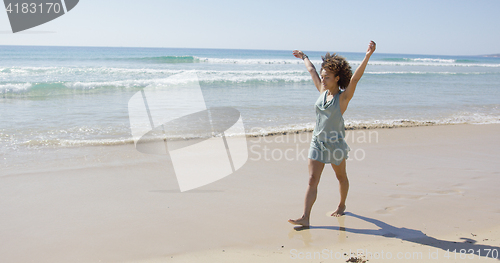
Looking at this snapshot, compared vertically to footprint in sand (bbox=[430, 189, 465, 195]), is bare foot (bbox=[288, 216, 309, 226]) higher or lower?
higher

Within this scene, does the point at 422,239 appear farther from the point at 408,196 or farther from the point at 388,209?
the point at 408,196

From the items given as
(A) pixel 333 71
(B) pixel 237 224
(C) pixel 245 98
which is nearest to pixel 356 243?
(B) pixel 237 224

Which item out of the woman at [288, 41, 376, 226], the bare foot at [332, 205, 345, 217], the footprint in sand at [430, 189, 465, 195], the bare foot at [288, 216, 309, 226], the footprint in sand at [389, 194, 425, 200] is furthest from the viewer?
the footprint in sand at [430, 189, 465, 195]

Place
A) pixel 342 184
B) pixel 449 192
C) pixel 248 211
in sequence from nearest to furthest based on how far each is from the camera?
pixel 342 184 → pixel 248 211 → pixel 449 192

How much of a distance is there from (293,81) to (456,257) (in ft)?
55.8

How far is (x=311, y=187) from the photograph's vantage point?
3170 millimetres

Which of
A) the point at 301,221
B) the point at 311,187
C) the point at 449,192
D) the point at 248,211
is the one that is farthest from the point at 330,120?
the point at 449,192

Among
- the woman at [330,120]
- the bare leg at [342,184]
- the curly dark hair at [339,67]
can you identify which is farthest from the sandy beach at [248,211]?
the curly dark hair at [339,67]

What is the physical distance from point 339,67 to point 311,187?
3.77 ft

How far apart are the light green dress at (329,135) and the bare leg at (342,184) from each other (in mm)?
150

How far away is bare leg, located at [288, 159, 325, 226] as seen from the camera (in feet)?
10.3

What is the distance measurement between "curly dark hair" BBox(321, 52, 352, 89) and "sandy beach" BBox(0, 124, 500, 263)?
1.40m

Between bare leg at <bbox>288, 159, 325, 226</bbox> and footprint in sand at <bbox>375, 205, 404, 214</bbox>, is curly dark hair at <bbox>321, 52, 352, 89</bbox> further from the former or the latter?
footprint in sand at <bbox>375, 205, 404, 214</bbox>

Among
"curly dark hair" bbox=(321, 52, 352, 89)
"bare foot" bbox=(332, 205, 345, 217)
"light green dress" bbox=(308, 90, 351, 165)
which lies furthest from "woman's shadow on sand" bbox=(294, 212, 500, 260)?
"curly dark hair" bbox=(321, 52, 352, 89)
